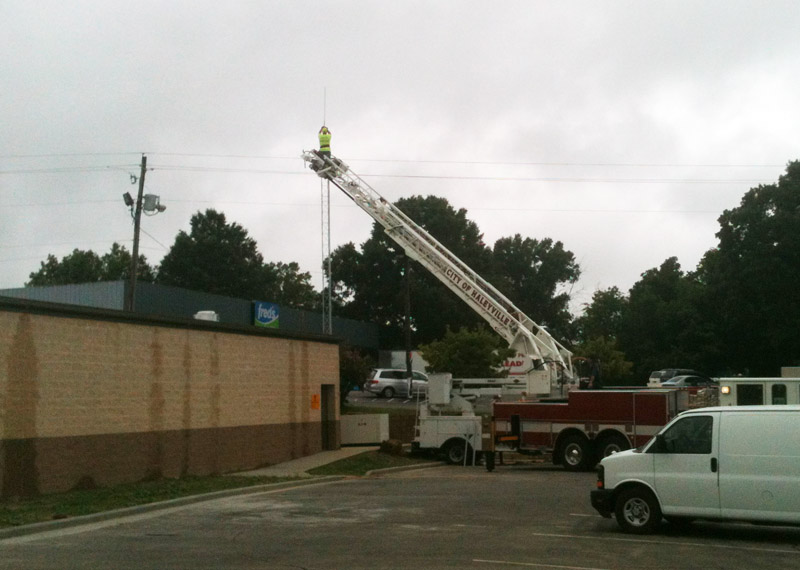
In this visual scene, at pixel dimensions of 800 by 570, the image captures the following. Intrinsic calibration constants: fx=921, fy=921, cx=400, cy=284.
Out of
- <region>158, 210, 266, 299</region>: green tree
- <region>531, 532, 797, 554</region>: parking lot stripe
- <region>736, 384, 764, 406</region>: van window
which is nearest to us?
<region>531, 532, 797, 554</region>: parking lot stripe

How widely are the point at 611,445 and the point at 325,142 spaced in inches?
653

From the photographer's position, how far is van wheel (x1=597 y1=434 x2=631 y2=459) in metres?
24.3

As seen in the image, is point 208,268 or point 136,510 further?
point 208,268

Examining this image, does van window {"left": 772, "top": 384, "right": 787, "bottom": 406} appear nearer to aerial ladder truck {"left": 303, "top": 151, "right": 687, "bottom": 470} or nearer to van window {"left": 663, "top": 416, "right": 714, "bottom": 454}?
aerial ladder truck {"left": 303, "top": 151, "right": 687, "bottom": 470}

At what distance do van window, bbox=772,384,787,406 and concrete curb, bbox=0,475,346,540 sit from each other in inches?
438

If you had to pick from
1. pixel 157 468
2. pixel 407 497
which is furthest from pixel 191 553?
pixel 157 468

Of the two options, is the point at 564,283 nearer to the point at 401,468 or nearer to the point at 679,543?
the point at 401,468

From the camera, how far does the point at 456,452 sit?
2898 cm

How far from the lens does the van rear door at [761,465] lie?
11828 millimetres

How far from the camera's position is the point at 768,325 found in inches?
2079

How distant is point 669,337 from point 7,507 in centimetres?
5261

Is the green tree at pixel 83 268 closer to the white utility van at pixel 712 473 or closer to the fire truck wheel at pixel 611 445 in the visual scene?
the fire truck wheel at pixel 611 445

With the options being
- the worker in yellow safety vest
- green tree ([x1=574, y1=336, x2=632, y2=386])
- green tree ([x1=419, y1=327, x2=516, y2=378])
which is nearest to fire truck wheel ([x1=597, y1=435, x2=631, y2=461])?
green tree ([x1=419, y1=327, x2=516, y2=378])

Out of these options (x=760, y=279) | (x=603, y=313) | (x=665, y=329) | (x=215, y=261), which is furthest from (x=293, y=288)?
(x=760, y=279)
